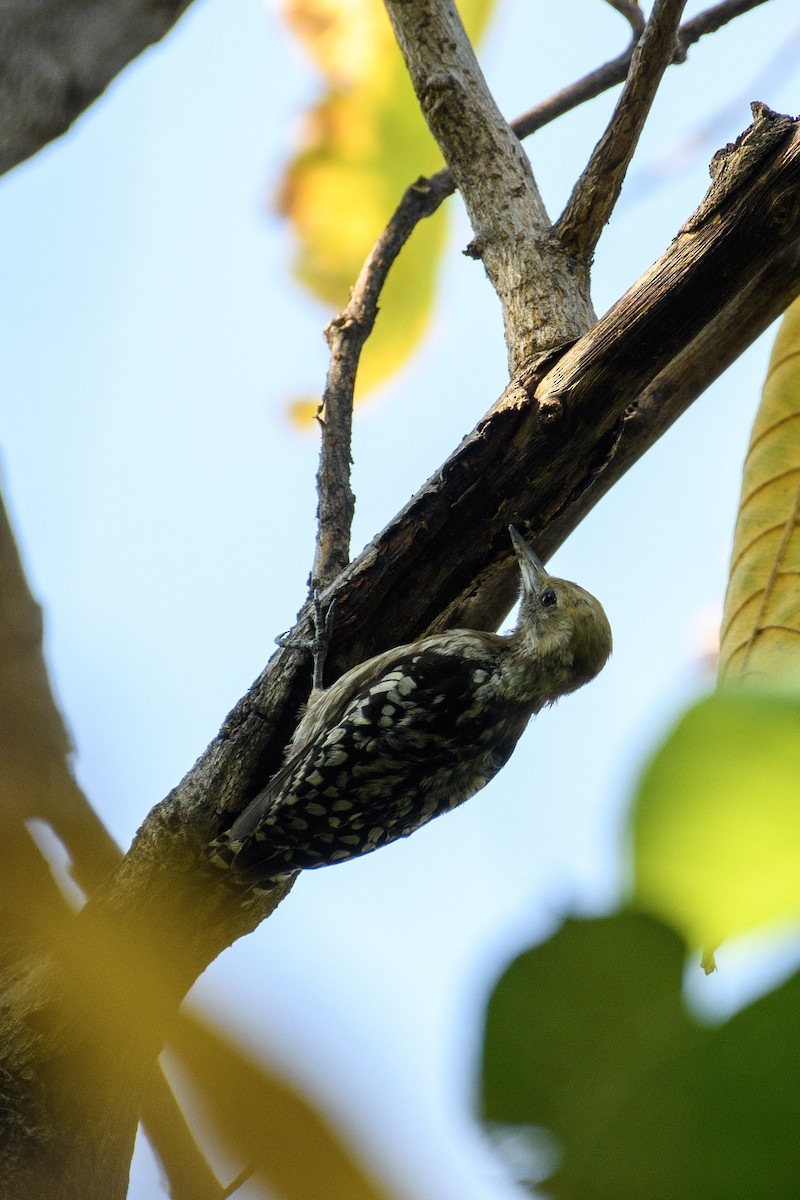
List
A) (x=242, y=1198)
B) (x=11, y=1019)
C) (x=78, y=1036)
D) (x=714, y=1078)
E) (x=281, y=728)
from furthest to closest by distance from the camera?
(x=281, y=728) < (x=11, y=1019) < (x=78, y=1036) < (x=242, y=1198) < (x=714, y=1078)

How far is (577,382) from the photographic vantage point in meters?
2.99

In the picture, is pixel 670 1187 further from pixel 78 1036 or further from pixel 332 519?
pixel 332 519

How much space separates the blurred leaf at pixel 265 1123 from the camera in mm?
477

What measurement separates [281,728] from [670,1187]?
2.97 metres

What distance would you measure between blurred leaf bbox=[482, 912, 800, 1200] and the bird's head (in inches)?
144

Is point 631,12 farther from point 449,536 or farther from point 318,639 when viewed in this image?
point 318,639

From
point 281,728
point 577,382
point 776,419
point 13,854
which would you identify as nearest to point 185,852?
point 281,728

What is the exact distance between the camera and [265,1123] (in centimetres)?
51

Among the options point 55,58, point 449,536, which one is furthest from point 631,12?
point 449,536

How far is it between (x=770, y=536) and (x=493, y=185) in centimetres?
204

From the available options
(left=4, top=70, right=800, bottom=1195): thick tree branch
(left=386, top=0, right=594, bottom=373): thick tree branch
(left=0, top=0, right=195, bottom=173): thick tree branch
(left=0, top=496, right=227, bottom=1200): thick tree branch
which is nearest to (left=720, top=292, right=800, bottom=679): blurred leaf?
(left=4, top=70, right=800, bottom=1195): thick tree branch

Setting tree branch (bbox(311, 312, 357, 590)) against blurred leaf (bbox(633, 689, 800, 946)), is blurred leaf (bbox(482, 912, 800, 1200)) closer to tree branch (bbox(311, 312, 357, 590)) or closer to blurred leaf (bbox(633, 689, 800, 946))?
→ blurred leaf (bbox(633, 689, 800, 946))

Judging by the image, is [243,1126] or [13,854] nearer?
[243,1126]

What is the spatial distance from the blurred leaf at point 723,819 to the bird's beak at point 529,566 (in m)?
2.87
